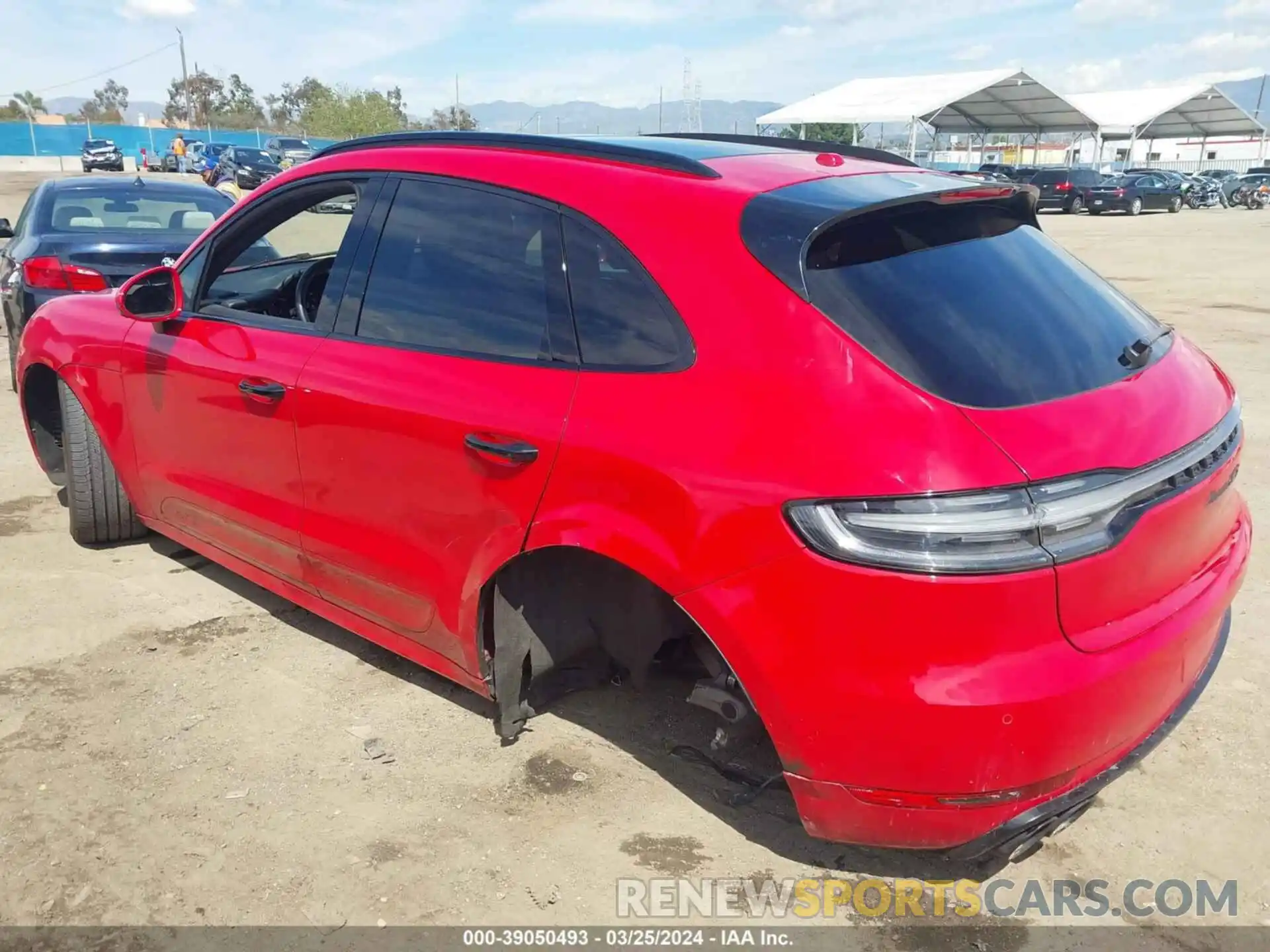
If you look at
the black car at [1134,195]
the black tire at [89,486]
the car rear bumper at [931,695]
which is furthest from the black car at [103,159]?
the car rear bumper at [931,695]

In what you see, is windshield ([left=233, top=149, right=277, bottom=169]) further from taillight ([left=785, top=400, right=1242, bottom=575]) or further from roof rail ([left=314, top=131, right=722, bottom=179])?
taillight ([left=785, top=400, right=1242, bottom=575])

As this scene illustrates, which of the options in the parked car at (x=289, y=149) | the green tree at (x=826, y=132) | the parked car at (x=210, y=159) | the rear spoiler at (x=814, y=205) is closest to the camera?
the rear spoiler at (x=814, y=205)

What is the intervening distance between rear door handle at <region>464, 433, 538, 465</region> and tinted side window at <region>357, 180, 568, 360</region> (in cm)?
24

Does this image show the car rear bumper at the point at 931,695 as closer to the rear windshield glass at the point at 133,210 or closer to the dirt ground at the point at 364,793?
the dirt ground at the point at 364,793

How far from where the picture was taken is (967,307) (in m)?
2.32

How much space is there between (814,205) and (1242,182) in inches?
1952

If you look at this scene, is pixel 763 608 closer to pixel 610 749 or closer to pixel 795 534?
pixel 795 534

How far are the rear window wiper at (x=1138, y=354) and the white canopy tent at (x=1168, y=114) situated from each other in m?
52.2

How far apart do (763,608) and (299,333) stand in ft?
6.16

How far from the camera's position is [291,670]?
3.57 metres

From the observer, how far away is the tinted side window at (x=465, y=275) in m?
2.68

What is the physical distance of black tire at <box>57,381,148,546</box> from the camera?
434 cm

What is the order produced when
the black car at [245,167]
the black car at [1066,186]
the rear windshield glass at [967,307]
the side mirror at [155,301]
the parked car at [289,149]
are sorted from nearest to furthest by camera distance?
the rear windshield glass at [967,307]
the side mirror at [155,301]
the black car at [1066,186]
the black car at [245,167]
the parked car at [289,149]

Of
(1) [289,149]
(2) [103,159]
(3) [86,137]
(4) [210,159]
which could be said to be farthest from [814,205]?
(3) [86,137]
